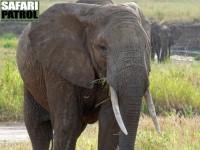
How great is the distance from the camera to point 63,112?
7559mm

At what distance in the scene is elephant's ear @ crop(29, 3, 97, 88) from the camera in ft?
24.0

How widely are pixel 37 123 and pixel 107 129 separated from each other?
135 centimetres

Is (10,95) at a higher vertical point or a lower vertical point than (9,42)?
higher

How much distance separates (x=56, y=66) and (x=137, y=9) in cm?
99

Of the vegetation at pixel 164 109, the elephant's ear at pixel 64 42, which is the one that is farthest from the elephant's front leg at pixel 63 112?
the vegetation at pixel 164 109

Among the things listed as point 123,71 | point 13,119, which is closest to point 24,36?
point 123,71

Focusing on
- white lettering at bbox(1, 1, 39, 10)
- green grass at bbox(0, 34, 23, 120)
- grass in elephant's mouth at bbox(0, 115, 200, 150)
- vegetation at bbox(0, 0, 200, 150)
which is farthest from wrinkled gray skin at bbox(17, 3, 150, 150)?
green grass at bbox(0, 34, 23, 120)

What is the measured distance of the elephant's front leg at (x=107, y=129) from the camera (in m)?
7.39

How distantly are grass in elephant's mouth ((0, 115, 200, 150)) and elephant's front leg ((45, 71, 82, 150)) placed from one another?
38.7 inches

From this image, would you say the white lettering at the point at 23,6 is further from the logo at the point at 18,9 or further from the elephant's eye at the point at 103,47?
the elephant's eye at the point at 103,47

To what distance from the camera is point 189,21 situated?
43.0m

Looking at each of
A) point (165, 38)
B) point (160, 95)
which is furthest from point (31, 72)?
point (165, 38)

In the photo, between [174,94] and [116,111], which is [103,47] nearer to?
[116,111]

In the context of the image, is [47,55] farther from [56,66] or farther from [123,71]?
[123,71]
